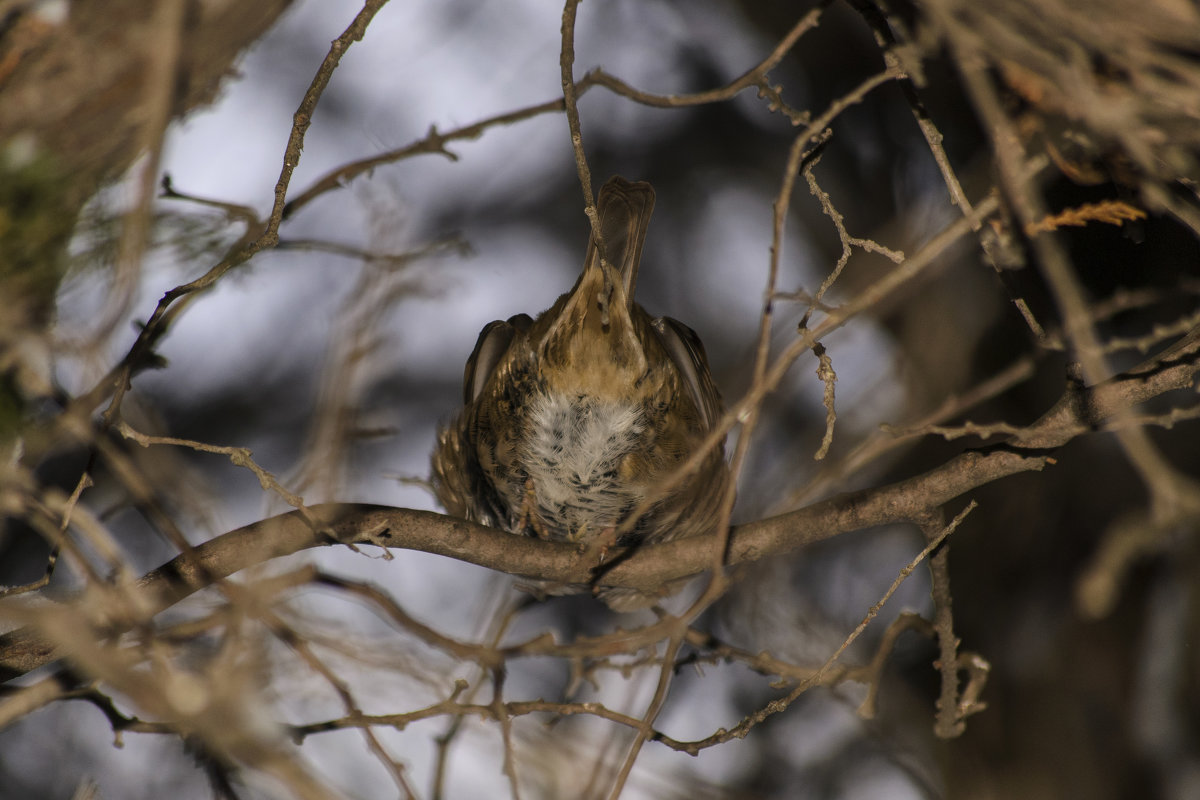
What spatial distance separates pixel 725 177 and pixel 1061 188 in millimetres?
2781

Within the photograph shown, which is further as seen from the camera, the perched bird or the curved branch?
the perched bird

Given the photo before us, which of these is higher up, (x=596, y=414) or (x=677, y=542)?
(x=596, y=414)

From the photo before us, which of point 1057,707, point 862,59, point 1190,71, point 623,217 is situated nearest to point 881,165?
point 862,59

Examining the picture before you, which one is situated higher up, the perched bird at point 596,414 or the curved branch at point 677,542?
the perched bird at point 596,414

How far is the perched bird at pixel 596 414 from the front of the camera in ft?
9.73

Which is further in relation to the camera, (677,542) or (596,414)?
(596,414)

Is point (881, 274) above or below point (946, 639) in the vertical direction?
above

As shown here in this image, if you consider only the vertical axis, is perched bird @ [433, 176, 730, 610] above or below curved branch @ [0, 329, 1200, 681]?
above

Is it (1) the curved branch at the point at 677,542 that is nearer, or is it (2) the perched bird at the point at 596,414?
(1) the curved branch at the point at 677,542

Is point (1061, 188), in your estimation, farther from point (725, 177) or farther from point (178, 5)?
point (178, 5)

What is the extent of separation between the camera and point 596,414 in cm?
307

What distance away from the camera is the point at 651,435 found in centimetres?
313

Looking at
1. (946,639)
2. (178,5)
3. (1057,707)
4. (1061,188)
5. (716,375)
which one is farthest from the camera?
(716,375)

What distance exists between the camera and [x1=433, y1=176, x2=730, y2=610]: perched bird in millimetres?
2965
